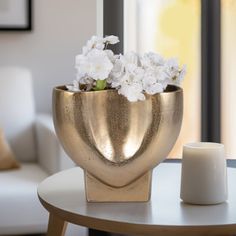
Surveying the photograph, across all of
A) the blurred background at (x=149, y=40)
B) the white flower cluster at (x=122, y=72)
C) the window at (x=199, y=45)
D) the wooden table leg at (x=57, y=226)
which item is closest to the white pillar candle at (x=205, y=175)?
the white flower cluster at (x=122, y=72)

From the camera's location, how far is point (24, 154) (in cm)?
268

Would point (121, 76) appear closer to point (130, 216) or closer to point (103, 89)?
point (103, 89)

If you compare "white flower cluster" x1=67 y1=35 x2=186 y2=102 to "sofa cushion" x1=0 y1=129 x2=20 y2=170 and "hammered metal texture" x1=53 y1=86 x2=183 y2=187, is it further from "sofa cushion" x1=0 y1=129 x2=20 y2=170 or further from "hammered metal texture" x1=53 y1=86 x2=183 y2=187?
"sofa cushion" x1=0 y1=129 x2=20 y2=170

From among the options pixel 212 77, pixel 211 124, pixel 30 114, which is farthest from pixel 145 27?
pixel 30 114

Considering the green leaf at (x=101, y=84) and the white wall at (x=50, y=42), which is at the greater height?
the white wall at (x=50, y=42)

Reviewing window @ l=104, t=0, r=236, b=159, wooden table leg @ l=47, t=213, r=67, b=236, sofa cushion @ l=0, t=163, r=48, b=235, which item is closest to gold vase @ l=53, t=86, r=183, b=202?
wooden table leg @ l=47, t=213, r=67, b=236

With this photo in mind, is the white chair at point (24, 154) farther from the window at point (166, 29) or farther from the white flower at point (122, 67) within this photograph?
the white flower at point (122, 67)

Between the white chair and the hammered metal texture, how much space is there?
2.79 feet

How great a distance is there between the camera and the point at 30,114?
106 inches

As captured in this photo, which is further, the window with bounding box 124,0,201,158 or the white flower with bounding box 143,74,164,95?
the window with bounding box 124,0,201,158

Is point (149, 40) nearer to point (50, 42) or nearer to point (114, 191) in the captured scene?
point (50, 42)

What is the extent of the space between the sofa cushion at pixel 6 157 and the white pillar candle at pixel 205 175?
50.5 inches

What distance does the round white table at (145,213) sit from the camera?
120 centimetres

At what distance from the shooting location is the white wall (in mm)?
2959
